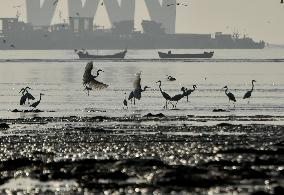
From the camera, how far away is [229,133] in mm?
36906

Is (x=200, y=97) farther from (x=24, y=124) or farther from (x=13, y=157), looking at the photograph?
(x=13, y=157)

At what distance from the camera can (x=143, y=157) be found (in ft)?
93.5

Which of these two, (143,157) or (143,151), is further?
(143,151)

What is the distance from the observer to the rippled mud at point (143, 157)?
74.6 feet

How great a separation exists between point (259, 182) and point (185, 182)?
1.78m

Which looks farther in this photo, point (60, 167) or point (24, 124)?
point (24, 124)

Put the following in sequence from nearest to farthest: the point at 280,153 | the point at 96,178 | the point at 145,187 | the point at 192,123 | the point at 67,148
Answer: the point at 145,187 → the point at 96,178 → the point at 280,153 → the point at 67,148 → the point at 192,123

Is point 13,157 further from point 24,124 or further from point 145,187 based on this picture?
point 24,124

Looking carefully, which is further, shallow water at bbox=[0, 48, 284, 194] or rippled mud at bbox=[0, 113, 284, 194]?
shallow water at bbox=[0, 48, 284, 194]

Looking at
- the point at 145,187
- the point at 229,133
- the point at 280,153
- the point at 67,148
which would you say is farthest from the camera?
the point at 229,133

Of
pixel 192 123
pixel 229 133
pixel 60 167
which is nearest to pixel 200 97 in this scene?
pixel 192 123

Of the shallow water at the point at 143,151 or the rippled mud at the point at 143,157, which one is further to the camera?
the shallow water at the point at 143,151

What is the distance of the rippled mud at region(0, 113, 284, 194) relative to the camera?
22750 mm

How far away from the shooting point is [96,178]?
23891 mm
